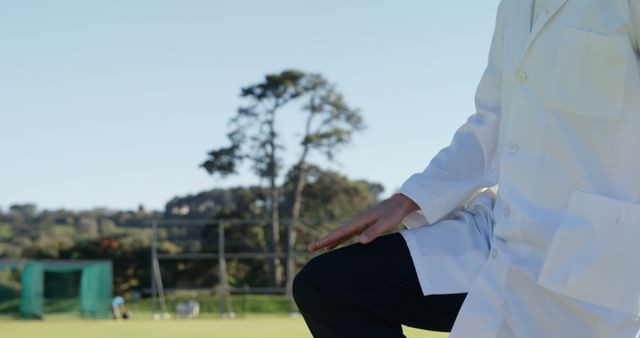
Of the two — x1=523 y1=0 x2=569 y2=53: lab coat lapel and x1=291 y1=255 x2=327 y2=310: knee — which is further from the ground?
x1=523 y1=0 x2=569 y2=53: lab coat lapel

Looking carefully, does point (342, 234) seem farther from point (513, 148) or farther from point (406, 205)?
point (513, 148)

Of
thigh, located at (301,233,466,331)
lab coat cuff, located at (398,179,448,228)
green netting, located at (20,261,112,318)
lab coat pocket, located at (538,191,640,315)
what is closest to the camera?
lab coat pocket, located at (538,191,640,315)

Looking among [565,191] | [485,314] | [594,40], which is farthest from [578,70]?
[485,314]

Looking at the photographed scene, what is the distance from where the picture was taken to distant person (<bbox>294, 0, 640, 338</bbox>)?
1.75m

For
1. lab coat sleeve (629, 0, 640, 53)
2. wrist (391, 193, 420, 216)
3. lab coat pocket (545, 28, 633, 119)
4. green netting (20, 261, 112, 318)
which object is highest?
lab coat sleeve (629, 0, 640, 53)

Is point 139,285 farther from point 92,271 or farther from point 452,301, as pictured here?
point 452,301

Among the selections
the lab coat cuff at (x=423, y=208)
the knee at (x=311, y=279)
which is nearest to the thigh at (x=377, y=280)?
the knee at (x=311, y=279)

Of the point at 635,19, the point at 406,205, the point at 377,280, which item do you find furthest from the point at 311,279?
the point at 635,19

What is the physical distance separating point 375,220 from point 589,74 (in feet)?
1.57

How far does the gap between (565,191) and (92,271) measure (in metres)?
25.5

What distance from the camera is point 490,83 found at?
215 cm

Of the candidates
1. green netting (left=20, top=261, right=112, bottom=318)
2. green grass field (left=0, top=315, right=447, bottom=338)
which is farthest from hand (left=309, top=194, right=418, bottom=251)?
green netting (left=20, top=261, right=112, bottom=318)

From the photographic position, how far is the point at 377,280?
190 centimetres

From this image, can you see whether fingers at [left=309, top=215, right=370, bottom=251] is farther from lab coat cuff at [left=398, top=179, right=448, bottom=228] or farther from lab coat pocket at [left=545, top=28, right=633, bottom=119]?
lab coat pocket at [left=545, top=28, right=633, bottom=119]
